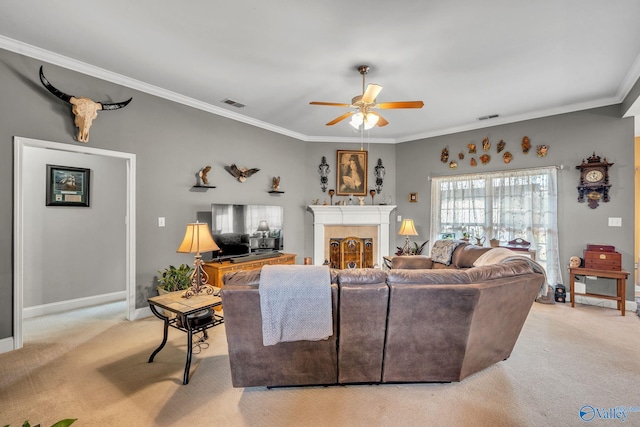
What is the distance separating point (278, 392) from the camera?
2.13 m

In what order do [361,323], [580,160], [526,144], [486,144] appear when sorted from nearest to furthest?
[361,323] < [580,160] < [526,144] < [486,144]

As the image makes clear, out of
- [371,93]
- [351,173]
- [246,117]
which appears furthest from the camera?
[351,173]

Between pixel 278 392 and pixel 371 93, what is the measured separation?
2655 mm

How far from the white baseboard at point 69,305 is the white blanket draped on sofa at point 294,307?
3634mm

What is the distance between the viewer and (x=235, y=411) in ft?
6.34

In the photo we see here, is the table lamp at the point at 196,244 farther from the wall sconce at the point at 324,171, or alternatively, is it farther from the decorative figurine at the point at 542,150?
the decorative figurine at the point at 542,150

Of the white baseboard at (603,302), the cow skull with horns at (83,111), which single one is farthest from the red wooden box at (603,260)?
the cow skull with horns at (83,111)

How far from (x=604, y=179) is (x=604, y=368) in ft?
9.20

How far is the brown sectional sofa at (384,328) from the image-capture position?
6.47 feet

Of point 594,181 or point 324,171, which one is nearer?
point 594,181

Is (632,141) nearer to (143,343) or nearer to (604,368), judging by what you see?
(604,368)

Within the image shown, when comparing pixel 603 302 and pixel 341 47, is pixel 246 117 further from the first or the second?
pixel 603 302

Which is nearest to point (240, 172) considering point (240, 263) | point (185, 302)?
point (240, 263)

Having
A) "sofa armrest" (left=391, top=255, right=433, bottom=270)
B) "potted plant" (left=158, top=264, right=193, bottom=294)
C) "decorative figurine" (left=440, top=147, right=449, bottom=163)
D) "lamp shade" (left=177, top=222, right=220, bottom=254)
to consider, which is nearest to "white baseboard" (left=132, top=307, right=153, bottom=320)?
"potted plant" (left=158, top=264, right=193, bottom=294)
